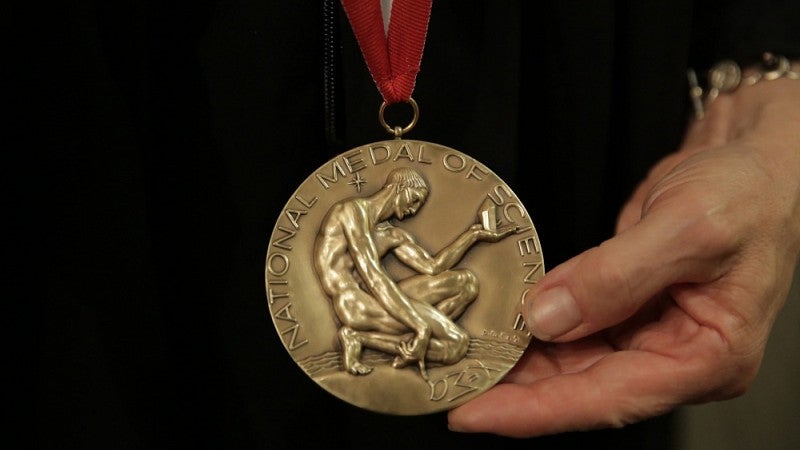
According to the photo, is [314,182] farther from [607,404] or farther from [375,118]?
[607,404]

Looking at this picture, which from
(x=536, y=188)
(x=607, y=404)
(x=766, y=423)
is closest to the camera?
(x=607, y=404)

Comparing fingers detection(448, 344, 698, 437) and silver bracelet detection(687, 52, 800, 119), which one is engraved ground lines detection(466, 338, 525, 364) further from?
silver bracelet detection(687, 52, 800, 119)

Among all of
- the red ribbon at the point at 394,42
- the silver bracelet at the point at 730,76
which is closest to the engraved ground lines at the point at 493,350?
the red ribbon at the point at 394,42

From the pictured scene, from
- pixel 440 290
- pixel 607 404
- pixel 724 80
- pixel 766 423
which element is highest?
pixel 724 80

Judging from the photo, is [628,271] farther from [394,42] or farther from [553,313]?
[394,42]

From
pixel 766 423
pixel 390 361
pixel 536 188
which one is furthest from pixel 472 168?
pixel 766 423

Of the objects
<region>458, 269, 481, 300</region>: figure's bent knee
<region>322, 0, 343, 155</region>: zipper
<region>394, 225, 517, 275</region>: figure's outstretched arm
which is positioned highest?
<region>322, 0, 343, 155</region>: zipper

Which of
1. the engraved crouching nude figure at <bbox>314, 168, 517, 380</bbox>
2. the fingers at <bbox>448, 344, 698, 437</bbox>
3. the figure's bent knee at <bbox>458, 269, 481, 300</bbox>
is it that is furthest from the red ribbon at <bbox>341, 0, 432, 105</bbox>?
the fingers at <bbox>448, 344, 698, 437</bbox>

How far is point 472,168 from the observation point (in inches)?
34.5

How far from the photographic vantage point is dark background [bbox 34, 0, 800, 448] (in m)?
0.79

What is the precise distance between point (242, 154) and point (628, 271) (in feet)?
1.50

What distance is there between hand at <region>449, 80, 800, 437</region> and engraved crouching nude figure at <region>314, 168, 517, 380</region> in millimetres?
87

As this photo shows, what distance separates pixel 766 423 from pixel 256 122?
1234 millimetres

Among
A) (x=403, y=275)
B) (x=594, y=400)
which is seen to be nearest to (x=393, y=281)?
(x=403, y=275)
